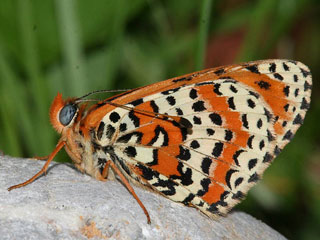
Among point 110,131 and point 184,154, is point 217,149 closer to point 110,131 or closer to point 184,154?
point 184,154

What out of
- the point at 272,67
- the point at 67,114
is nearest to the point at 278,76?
the point at 272,67

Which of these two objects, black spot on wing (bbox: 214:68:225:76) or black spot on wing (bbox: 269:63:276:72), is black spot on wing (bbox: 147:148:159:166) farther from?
black spot on wing (bbox: 269:63:276:72)

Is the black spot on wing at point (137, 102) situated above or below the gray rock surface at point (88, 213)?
above

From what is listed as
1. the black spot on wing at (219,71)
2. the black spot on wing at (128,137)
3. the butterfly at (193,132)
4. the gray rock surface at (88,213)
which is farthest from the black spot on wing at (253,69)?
the gray rock surface at (88,213)

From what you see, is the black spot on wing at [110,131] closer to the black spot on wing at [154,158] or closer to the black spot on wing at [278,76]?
the black spot on wing at [154,158]

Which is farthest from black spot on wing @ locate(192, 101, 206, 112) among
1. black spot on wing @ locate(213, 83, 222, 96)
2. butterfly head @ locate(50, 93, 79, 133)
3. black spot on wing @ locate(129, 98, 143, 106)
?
butterfly head @ locate(50, 93, 79, 133)

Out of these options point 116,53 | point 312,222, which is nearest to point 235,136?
point 116,53

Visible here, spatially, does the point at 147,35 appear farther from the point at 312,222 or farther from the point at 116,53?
the point at 312,222
